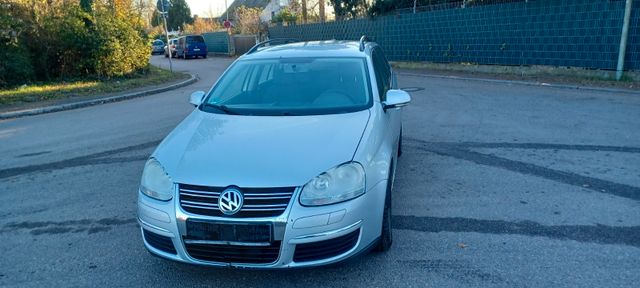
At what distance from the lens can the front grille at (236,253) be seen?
298cm

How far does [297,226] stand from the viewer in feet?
9.62

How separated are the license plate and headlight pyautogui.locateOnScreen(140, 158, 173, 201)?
297 mm

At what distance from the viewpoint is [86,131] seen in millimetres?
9125

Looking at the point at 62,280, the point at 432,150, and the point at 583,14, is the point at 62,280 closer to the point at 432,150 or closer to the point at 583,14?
the point at 432,150

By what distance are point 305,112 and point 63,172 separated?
4080 mm

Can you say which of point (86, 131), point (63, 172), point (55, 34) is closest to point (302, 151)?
point (63, 172)

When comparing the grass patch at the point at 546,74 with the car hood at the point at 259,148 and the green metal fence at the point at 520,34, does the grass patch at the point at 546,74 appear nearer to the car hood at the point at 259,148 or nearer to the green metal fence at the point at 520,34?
the green metal fence at the point at 520,34

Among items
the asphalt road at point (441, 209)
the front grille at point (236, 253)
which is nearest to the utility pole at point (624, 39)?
the asphalt road at point (441, 209)

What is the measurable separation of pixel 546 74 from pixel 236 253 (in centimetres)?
1410

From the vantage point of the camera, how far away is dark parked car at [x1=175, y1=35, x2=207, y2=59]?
35.2 m

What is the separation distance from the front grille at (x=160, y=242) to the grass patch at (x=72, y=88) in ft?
38.3

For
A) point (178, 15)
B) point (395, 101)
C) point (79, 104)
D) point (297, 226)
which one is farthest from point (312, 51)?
point (178, 15)

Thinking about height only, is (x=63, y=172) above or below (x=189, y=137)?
below

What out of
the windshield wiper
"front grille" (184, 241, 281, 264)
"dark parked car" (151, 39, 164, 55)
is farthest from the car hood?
"dark parked car" (151, 39, 164, 55)
